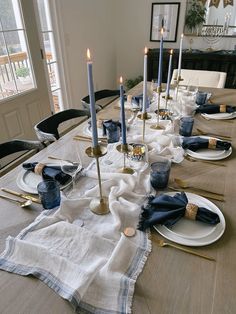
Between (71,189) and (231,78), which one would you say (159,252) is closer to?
(71,189)

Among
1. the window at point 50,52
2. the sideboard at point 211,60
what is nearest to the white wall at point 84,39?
the window at point 50,52

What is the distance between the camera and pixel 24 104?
2418 millimetres

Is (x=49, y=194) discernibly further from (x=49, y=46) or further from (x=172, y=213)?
(x=49, y=46)

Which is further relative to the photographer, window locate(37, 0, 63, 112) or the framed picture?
the framed picture

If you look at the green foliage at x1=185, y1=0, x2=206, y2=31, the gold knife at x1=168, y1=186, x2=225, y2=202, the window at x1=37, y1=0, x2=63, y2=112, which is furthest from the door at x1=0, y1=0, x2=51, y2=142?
the green foliage at x1=185, y1=0, x2=206, y2=31

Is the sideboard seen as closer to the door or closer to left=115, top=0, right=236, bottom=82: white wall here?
left=115, top=0, right=236, bottom=82: white wall

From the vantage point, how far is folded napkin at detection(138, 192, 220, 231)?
2.36 feet

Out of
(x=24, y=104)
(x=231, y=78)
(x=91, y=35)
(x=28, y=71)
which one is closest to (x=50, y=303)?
(x=24, y=104)

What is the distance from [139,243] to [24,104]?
7.10 feet

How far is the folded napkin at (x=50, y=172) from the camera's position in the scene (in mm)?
922

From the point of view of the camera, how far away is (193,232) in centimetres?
70

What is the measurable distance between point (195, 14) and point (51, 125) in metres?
2.92

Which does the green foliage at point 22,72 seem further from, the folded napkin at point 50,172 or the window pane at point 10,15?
the folded napkin at point 50,172

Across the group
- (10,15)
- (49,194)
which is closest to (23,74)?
(10,15)
